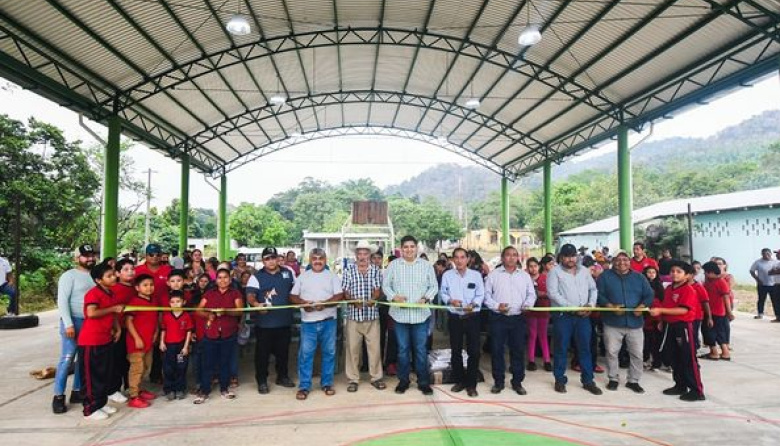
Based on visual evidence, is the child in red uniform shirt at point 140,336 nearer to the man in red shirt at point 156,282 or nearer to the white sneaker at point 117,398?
the white sneaker at point 117,398

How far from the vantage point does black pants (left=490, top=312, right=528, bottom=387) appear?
17.4ft

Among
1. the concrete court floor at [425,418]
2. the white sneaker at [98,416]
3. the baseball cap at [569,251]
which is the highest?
the baseball cap at [569,251]

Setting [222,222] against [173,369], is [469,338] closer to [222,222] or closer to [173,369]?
[173,369]

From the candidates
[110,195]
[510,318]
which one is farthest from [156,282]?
[110,195]

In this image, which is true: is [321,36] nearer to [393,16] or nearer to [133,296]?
[393,16]

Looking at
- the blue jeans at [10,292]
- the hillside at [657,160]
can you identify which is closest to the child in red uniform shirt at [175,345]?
the blue jeans at [10,292]

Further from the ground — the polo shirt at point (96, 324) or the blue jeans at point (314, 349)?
the polo shirt at point (96, 324)

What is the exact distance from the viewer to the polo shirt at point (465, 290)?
5.29 m

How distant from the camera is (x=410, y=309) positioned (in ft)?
17.4

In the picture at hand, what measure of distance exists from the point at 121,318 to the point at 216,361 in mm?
1084

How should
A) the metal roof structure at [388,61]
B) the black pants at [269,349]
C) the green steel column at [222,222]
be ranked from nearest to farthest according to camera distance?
1. the black pants at [269,349]
2. the metal roof structure at [388,61]
3. the green steel column at [222,222]

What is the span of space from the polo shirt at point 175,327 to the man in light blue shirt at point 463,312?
287cm

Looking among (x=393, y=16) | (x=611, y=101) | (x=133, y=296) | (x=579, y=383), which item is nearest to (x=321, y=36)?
(x=393, y=16)

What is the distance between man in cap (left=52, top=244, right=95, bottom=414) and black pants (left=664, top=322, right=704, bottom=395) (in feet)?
21.0
